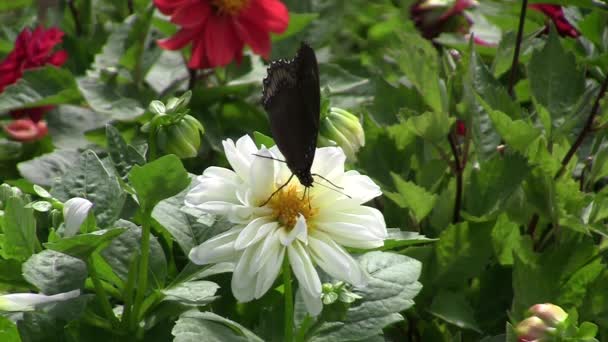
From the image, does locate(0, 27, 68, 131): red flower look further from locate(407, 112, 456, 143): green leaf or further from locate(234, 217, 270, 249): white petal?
locate(234, 217, 270, 249): white petal

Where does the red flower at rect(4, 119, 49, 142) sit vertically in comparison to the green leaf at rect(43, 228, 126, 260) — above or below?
below

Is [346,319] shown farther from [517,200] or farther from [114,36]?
[114,36]

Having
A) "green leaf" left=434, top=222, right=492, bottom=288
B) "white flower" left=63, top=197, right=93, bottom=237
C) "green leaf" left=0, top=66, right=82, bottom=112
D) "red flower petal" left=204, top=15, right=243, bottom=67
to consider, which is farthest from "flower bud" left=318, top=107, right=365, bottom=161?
"green leaf" left=0, top=66, right=82, bottom=112

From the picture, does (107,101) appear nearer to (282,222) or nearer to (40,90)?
(40,90)

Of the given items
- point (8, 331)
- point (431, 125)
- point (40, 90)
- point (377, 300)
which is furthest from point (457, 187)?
point (40, 90)

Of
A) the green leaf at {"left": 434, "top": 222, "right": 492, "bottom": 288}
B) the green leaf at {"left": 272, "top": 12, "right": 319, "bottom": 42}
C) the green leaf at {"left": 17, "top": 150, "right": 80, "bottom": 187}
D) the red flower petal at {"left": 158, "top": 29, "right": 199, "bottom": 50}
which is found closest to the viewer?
the green leaf at {"left": 434, "top": 222, "right": 492, "bottom": 288}

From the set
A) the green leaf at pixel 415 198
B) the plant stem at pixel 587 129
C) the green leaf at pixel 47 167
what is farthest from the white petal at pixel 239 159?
the green leaf at pixel 47 167

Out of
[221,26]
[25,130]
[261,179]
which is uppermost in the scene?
[261,179]

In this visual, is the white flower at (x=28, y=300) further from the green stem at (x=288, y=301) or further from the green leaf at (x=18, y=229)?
the green stem at (x=288, y=301)
